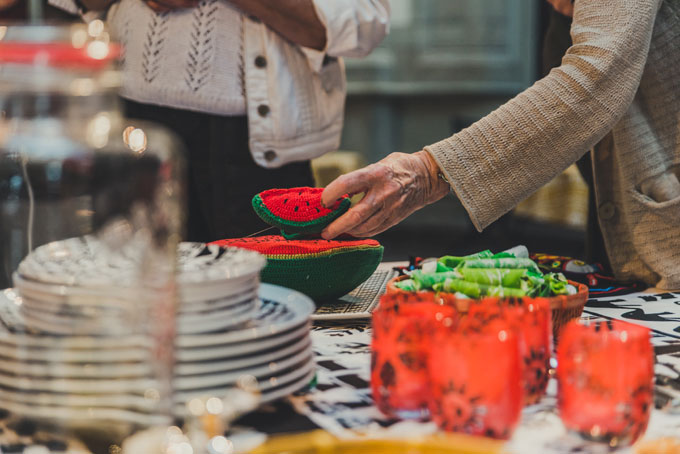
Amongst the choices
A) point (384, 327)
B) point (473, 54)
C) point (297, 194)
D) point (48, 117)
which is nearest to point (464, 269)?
point (384, 327)

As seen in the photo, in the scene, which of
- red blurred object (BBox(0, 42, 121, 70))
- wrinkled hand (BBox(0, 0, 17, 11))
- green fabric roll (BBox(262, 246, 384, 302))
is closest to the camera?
red blurred object (BBox(0, 42, 121, 70))

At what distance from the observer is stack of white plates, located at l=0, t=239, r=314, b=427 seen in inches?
21.1

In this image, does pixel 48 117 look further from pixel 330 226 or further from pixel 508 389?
pixel 330 226

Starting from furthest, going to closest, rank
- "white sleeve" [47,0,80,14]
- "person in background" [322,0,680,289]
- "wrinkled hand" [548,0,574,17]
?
"white sleeve" [47,0,80,14] < "wrinkled hand" [548,0,574,17] < "person in background" [322,0,680,289]

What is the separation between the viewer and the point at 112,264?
522 millimetres

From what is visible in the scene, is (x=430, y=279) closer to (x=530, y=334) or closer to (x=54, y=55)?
(x=530, y=334)

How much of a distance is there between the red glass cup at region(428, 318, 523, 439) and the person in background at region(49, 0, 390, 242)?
3.51 ft

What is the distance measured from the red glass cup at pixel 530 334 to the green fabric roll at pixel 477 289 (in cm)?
10

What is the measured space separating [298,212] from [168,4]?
0.70 meters

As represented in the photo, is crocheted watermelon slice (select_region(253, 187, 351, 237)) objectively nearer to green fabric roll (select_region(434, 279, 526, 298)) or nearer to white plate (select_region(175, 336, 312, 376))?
green fabric roll (select_region(434, 279, 526, 298))

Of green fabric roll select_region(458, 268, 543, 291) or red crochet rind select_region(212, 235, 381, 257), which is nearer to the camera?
green fabric roll select_region(458, 268, 543, 291)

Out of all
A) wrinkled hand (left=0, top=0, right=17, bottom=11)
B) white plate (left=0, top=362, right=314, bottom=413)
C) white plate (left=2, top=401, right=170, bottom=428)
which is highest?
wrinkled hand (left=0, top=0, right=17, bottom=11)

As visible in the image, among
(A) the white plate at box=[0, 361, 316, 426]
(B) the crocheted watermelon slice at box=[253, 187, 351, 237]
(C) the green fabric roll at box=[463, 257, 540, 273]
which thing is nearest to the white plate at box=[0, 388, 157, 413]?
(A) the white plate at box=[0, 361, 316, 426]

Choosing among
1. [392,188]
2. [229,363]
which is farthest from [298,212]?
[229,363]
